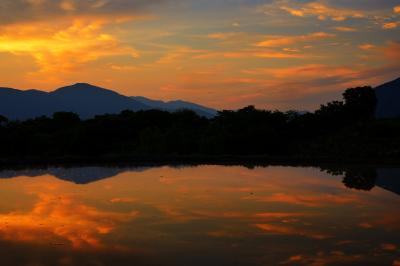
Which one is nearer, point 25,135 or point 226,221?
point 226,221

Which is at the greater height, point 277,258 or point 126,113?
point 126,113

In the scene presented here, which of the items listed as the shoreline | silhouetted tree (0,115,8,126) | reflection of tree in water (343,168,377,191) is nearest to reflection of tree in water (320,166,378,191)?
reflection of tree in water (343,168,377,191)

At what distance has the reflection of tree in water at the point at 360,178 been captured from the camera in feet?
57.9

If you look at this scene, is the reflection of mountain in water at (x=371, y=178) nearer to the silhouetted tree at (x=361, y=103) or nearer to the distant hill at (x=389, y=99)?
the silhouetted tree at (x=361, y=103)

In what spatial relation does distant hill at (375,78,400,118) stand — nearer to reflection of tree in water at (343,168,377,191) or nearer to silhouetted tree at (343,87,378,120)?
silhouetted tree at (343,87,378,120)

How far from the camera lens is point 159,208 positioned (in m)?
13.1

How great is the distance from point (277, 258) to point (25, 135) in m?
30.7

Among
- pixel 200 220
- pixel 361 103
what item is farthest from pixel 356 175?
pixel 361 103

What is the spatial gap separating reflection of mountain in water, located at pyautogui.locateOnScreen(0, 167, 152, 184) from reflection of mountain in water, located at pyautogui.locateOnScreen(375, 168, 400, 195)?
10.2 metres

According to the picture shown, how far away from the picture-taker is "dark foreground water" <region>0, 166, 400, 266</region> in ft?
27.8

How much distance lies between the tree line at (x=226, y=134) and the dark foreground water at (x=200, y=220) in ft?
36.3

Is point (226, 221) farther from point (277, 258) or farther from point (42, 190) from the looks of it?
point (42, 190)

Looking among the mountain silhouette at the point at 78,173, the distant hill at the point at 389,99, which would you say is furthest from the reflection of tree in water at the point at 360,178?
the distant hill at the point at 389,99

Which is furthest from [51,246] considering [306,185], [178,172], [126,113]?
[126,113]
